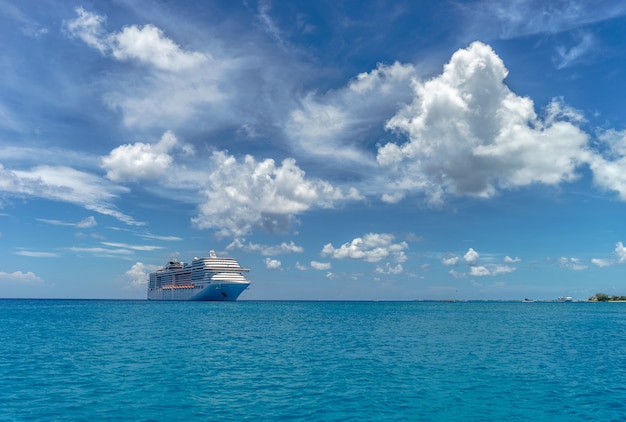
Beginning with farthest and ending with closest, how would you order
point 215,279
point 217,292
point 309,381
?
point 217,292
point 215,279
point 309,381

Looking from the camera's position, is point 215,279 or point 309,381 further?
point 215,279

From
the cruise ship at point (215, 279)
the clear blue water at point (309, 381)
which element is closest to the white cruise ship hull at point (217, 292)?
the cruise ship at point (215, 279)

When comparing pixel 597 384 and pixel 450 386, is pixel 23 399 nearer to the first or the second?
pixel 450 386

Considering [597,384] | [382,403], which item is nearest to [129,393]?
[382,403]

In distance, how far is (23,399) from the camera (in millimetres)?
22984

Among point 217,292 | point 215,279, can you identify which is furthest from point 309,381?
point 217,292

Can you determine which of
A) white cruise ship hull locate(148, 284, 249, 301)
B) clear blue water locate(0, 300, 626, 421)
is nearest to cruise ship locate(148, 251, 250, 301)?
white cruise ship hull locate(148, 284, 249, 301)

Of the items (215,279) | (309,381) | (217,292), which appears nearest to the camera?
(309,381)

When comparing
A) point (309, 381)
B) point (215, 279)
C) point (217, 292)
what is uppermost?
point (215, 279)

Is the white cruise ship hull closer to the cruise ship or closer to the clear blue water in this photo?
the cruise ship

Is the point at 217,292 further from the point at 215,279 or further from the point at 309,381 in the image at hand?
the point at 309,381

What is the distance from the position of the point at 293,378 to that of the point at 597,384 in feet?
Answer: 66.0

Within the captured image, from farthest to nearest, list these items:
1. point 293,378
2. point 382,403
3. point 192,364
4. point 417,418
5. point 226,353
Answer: point 226,353 → point 192,364 → point 293,378 → point 382,403 → point 417,418

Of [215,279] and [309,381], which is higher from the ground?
[215,279]
